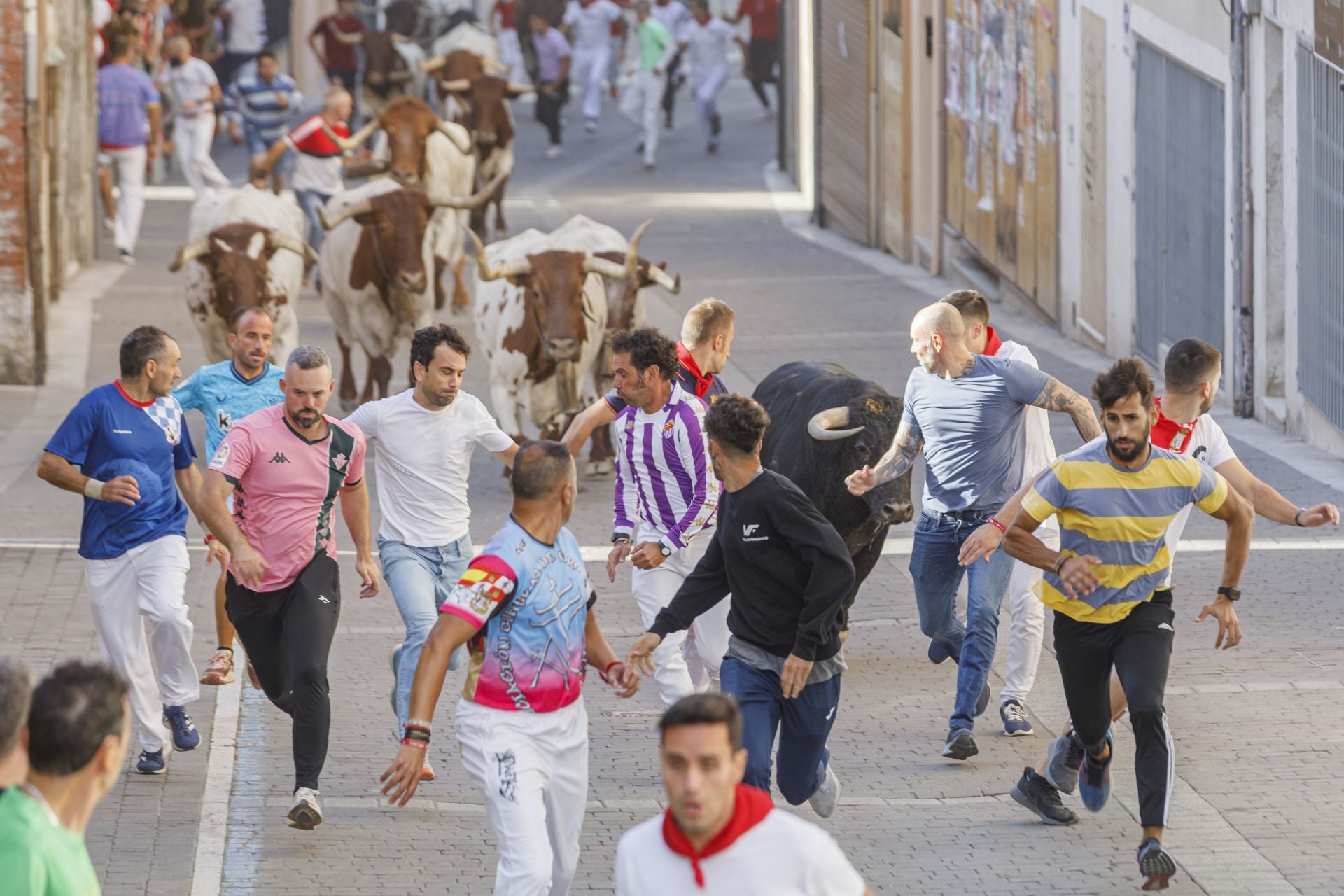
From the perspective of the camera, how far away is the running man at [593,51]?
39.0m

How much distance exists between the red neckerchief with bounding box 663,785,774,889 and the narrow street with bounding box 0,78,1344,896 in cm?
294

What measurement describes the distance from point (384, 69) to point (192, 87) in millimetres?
4657

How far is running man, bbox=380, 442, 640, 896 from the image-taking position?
20.3ft

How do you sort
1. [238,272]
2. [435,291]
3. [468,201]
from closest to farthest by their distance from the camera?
[238,272]
[468,201]
[435,291]

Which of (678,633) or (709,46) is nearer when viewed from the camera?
(678,633)

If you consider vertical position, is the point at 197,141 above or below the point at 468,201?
below

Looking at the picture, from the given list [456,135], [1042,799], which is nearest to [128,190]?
[456,135]

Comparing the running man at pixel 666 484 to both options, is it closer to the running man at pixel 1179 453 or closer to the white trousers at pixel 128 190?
the running man at pixel 1179 453

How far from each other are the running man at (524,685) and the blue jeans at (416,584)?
1961 millimetres

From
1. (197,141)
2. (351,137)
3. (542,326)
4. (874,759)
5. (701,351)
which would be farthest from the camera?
(197,141)

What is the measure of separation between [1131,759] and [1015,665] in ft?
2.02

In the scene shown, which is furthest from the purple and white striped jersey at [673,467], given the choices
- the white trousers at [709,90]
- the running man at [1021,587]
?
the white trousers at [709,90]

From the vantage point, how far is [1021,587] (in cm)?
898

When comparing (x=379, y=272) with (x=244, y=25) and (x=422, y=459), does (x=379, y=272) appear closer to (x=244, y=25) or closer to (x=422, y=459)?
(x=422, y=459)
